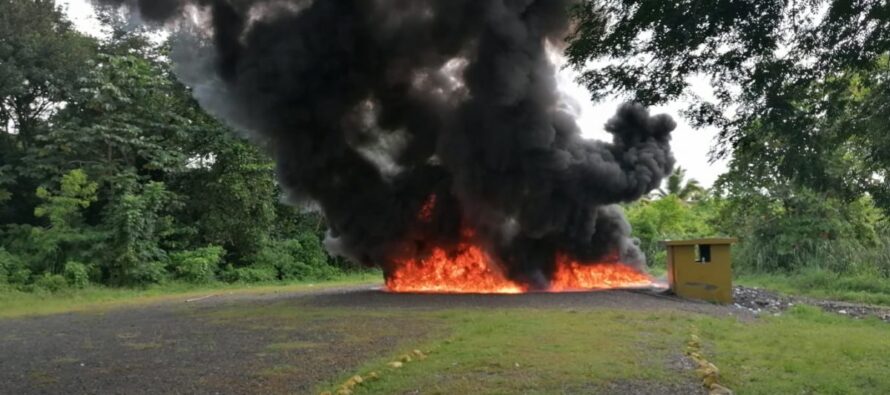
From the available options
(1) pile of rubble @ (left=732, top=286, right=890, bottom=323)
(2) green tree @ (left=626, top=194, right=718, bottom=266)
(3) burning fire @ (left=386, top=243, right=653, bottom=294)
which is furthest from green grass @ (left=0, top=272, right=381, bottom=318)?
(2) green tree @ (left=626, top=194, right=718, bottom=266)

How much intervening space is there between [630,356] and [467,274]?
1169 centimetres

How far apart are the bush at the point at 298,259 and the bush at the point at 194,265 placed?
2456mm

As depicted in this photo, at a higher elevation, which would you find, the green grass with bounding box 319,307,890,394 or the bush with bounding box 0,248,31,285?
the bush with bounding box 0,248,31,285

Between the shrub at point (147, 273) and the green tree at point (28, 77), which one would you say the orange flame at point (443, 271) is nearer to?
the shrub at point (147, 273)

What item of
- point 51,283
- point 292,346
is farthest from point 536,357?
point 51,283

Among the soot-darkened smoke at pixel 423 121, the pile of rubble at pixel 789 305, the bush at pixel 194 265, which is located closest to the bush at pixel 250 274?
the bush at pixel 194 265

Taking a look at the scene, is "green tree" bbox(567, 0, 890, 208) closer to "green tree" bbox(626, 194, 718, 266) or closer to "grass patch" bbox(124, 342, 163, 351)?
"grass patch" bbox(124, 342, 163, 351)

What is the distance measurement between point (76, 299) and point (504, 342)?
1340 cm

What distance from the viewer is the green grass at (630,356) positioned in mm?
6520

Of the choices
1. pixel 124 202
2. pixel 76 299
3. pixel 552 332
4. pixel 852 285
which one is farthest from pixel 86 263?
pixel 852 285

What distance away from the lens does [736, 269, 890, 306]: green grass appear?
665 inches

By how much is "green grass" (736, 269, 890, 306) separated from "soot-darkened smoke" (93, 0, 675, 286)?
190 inches

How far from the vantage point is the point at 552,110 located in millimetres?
18531

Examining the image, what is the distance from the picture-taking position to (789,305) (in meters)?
14.7
